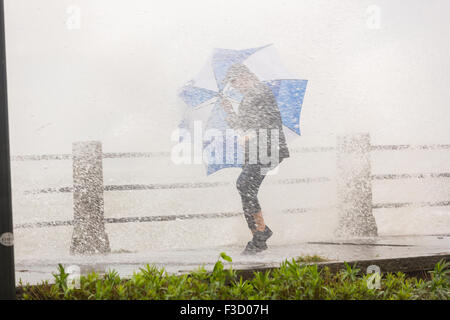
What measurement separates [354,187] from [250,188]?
28.3 inches

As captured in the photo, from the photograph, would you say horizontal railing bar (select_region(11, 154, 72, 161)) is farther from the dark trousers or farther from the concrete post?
the dark trousers

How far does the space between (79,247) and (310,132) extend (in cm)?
165

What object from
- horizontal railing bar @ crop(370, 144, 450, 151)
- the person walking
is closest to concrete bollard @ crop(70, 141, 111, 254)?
the person walking

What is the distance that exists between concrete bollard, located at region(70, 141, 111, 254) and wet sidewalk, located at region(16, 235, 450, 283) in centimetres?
8

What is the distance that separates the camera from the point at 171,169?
2.53 metres

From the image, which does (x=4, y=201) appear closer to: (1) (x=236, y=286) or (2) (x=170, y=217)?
(2) (x=170, y=217)

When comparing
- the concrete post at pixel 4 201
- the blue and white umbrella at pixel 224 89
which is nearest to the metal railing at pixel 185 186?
the blue and white umbrella at pixel 224 89

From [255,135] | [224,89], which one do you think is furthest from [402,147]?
[224,89]

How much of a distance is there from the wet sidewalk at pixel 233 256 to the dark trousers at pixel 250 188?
0.72 feet

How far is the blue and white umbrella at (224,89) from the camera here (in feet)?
8.10

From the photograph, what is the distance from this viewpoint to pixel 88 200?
8.23ft

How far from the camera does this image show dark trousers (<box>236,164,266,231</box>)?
2525 millimetres

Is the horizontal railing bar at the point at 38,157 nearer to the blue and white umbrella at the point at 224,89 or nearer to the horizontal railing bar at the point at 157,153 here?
the horizontal railing bar at the point at 157,153
